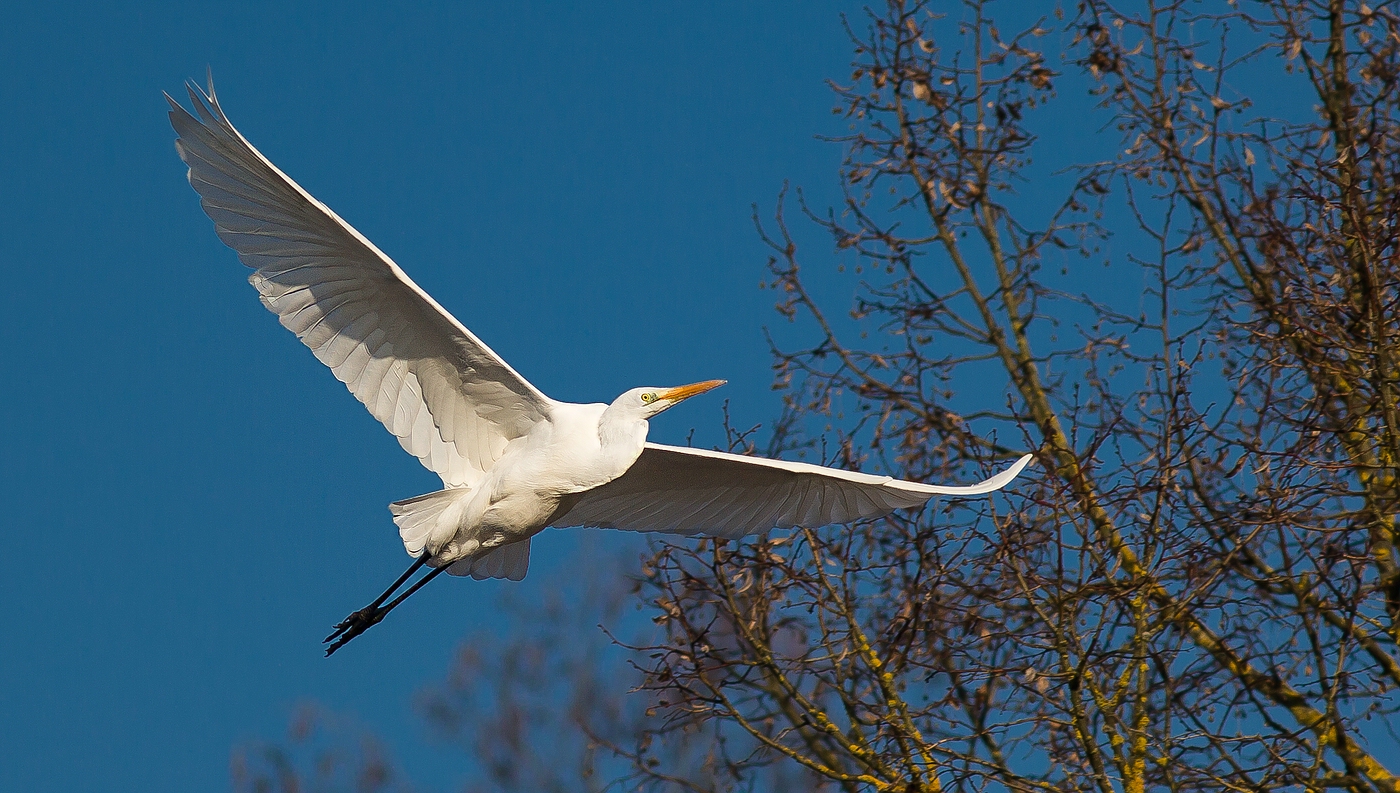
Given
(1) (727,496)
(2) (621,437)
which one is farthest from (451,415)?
(1) (727,496)

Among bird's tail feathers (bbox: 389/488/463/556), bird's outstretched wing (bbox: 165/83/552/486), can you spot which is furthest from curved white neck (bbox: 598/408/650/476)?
bird's tail feathers (bbox: 389/488/463/556)

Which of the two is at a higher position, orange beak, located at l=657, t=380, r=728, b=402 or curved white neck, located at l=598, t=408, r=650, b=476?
orange beak, located at l=657, t=380, r=728, b=402

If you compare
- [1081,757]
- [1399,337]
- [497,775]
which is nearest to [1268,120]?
[1399,337]

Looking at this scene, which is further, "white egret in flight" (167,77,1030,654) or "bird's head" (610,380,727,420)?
"bird's head" (610,380,727,420)

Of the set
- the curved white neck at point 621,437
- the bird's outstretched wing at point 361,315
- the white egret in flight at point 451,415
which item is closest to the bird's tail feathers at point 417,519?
the white egret in flight at point 451,415

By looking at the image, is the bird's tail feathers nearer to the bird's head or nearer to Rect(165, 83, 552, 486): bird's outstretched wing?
Rect(165, 83, 552, 486): bird's outstretched wing

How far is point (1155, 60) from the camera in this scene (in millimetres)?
9180

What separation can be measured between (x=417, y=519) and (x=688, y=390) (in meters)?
1.53

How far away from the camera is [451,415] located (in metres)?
8.00

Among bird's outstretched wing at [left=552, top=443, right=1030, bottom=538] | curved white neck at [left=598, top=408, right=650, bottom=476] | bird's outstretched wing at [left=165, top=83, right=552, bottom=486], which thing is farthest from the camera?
bird's outstretched wing at [left=552, top=443, right=1030, bottom=538]

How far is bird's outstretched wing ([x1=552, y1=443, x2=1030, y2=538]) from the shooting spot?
25.6ft

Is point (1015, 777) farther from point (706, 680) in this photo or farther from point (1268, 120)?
point (1268, 120)

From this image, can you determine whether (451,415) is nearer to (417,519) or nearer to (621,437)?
(417,519)

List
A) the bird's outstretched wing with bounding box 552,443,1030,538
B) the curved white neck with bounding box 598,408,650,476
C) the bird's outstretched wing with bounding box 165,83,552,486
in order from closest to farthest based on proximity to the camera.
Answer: the bird's outstretched wing with bounding box 165,83,552,486 → the curved white neck with bounding box 598,408,650,476 → the bird's outstretched wing with bounding box 552,443,1030,538
